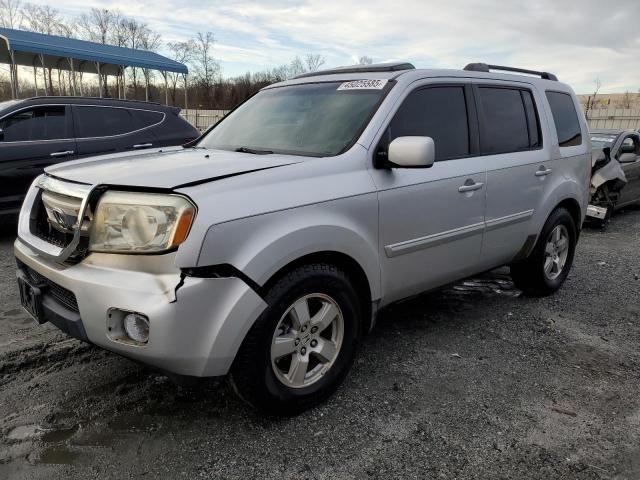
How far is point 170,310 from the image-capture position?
6.75 feet

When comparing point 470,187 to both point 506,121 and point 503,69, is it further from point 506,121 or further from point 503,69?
point 503,69

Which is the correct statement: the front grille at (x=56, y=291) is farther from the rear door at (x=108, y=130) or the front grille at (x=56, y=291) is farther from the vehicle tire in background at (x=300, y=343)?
the rear door at (x=108, y=130)

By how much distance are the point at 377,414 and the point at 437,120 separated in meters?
1.89

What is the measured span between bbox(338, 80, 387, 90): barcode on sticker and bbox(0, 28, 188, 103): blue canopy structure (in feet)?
42.8

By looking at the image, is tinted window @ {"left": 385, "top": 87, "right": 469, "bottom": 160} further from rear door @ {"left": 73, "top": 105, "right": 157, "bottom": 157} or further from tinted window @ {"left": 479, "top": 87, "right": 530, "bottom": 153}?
rear door @ {"left": 73, "top": 105, "right": 157, "bottom": 157}

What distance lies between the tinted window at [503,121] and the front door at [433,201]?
0.19m

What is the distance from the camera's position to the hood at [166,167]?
2281 mm

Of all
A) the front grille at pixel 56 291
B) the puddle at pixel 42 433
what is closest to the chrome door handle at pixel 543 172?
the front grille at pixel 56 291

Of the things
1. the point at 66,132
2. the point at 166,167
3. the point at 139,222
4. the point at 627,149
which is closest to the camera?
the point at 139,222

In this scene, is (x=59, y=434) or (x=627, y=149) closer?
(x=59, y=434)

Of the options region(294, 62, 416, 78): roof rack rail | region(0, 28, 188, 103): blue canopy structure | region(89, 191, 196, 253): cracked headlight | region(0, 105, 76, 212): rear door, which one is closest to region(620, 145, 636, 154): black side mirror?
region(294, 62, 416, 78): roof rack rail

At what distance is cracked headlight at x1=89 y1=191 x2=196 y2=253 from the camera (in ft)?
6.96

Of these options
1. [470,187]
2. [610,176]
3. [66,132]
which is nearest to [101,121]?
[66,132]

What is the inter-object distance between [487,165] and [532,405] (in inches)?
64.4
